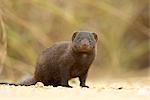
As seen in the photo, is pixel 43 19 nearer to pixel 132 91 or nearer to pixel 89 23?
pixel 89 23

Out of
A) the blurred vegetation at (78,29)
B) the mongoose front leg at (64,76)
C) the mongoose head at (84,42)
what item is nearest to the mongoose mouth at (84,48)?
the mongoose head at (84,42)

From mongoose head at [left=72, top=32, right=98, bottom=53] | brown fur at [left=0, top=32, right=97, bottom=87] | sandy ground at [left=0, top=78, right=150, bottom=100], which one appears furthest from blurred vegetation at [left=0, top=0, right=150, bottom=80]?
sandy ground at [left=0, top=78, right=150, bottom=100]

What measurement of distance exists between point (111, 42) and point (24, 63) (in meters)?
1.89

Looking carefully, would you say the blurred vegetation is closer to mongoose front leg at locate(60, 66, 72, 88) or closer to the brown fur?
the brown fur

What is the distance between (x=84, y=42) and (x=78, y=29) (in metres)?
3.83

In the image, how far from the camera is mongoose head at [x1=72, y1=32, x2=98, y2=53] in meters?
6.58

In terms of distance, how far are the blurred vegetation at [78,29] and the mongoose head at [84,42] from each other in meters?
1.44

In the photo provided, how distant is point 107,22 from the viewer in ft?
37.2

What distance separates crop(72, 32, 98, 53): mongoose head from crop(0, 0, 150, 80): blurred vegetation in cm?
144

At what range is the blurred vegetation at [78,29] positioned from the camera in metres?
9.44

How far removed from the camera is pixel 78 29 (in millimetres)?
10406

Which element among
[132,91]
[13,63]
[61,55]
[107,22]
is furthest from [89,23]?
[132,91]

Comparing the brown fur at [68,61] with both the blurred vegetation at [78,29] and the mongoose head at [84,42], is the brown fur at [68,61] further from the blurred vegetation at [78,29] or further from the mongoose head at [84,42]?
the blurred vegetation at [78,29]

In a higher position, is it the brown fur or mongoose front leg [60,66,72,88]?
the brown fur
